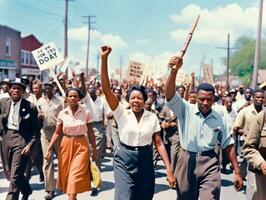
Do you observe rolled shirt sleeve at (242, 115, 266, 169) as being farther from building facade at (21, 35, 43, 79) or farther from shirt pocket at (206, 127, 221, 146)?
building facade at (21, 35, 43, 79)

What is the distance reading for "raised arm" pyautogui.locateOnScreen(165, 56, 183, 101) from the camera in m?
3.70

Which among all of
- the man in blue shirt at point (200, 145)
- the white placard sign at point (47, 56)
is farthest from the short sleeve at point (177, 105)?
the white placard sign at point (47, 56)

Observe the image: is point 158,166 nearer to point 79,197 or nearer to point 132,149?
point 79,197

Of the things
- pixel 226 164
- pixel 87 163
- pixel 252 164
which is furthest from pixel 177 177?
Answer: pixel 226 164

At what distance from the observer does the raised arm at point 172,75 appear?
3.70 meters

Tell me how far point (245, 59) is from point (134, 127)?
239 feet

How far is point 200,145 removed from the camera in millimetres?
3941

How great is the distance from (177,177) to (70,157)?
1.85 meters

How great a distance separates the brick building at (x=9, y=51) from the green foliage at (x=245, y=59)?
42261 millimetres

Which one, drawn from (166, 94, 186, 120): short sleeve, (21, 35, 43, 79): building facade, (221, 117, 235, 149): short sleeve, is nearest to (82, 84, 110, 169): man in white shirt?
(166, 94, 186, 120): short sleeve

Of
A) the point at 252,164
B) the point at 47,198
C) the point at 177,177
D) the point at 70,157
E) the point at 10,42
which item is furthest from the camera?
the point at 10,42

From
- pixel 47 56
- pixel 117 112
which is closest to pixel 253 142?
pixel 117 112

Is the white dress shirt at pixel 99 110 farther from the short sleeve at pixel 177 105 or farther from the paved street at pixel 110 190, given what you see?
the short sleeve at pixel 177 105

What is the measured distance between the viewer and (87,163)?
5.52m
